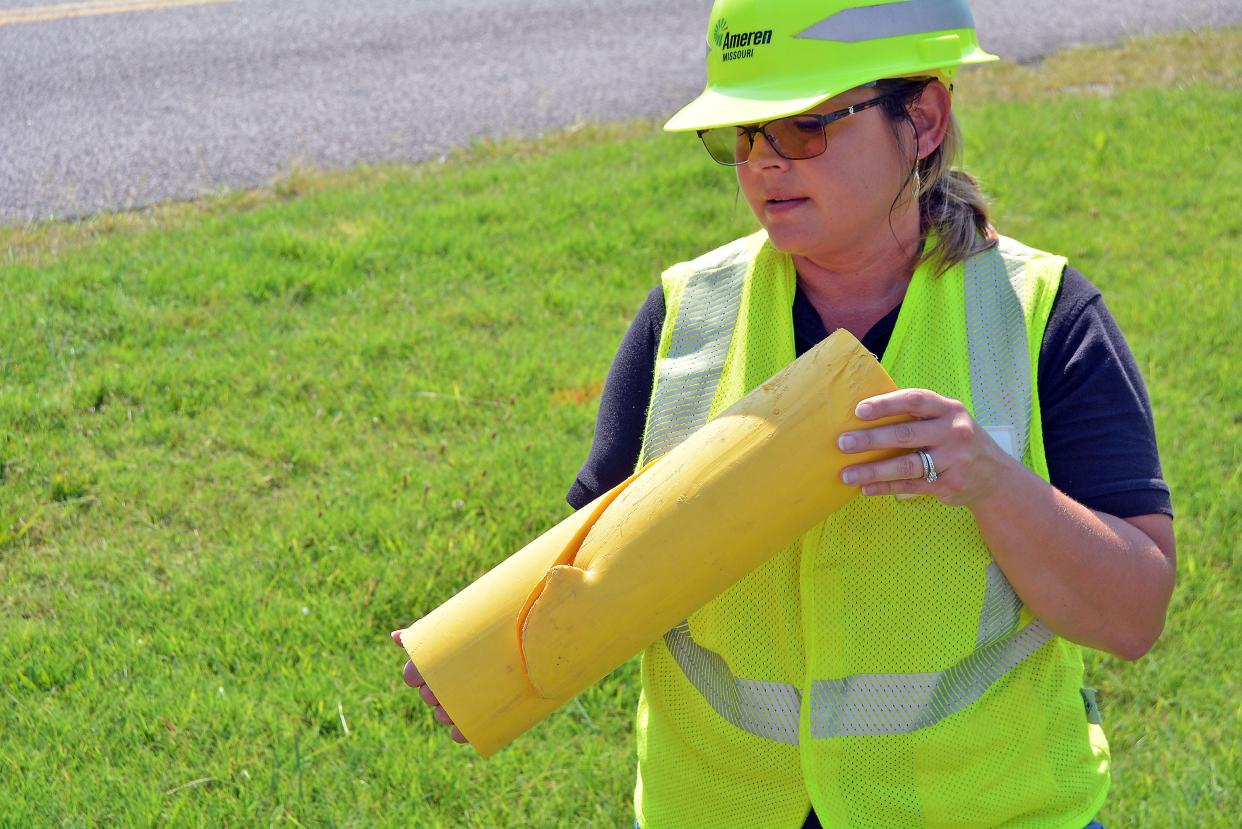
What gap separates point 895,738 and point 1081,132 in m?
5.68

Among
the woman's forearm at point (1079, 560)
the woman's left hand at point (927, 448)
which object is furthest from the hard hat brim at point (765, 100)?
the woman's forearm at point (1079, 560)

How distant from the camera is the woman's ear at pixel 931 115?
2080 mm

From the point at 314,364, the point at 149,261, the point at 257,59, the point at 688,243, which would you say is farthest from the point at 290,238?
the point at 257,59

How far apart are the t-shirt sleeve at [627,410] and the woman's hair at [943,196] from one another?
0.47 meters

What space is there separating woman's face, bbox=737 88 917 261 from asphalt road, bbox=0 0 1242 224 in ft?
16.0

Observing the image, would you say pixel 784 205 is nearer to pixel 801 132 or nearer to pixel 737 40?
pixel 801 132

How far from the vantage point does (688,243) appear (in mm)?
5766

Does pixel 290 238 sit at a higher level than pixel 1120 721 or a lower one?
higher

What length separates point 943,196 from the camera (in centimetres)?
217

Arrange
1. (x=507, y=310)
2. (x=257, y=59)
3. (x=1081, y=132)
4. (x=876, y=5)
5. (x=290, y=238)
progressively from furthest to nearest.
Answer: (x=257, y=59) → (x=1081, y=132) → (x=290, y=238) → (x=507, y=310) → (x=876, y=5)

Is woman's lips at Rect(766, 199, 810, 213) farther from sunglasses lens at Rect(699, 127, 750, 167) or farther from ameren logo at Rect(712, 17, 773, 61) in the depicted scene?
ameren logo at Rect(712, 17, 773, 61)

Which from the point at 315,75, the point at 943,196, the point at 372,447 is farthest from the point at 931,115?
the point at 315,75

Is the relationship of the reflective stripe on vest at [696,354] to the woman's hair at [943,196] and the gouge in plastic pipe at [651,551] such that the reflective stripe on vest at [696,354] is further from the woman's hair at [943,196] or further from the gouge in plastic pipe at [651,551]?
the woman's hair at [943,196]

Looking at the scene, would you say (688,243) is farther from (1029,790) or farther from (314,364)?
(1029,790)
